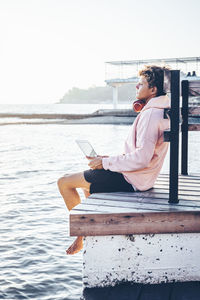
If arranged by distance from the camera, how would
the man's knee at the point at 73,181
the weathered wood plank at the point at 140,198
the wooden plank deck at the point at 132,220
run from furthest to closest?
the man's knee at the point at 73,181 → the weathered wood plank at the point at 140,198 → the wooden plank deck at the point at 132,220

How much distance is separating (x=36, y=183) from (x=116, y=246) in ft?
19.0

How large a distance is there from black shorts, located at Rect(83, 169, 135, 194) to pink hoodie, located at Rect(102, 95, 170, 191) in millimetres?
53

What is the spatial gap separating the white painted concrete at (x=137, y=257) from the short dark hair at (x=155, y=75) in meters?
1.26

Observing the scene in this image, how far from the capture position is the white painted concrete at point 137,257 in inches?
122

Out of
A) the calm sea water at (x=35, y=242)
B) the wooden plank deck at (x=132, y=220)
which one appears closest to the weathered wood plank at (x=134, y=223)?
the wooden plank deck at (x=132, y=220)

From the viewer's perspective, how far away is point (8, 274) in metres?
4.08

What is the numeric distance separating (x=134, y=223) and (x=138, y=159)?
597 millimetres

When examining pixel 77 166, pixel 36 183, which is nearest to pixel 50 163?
pixel 77 166

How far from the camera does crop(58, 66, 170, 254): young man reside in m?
3.40

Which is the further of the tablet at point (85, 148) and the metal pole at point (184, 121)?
the metal pole at point (184, 121)

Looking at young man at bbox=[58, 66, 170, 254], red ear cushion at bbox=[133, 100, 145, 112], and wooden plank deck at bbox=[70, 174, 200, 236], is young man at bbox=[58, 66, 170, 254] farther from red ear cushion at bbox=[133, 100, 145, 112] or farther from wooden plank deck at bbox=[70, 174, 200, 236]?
wooden plank deck at bbox=[70, 174, 200, 236]

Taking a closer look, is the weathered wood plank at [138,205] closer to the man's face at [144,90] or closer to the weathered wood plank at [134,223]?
the weathered wood plank at [134,223]

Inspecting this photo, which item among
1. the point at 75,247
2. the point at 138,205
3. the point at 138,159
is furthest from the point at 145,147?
the point at 75,247

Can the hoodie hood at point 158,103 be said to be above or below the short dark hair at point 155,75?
below
